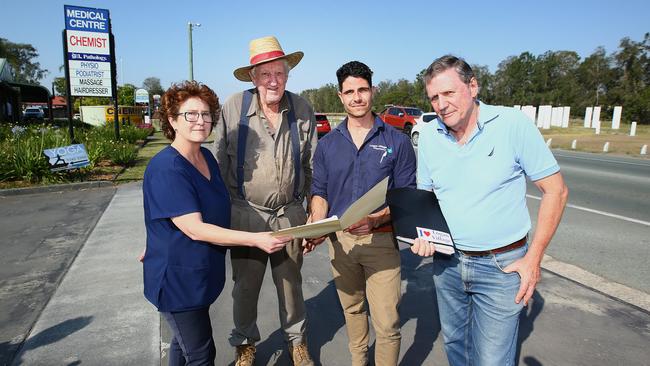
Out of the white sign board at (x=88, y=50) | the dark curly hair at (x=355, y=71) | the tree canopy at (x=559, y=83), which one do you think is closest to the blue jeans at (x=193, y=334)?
the dark curly hair at (x=355, y=71)

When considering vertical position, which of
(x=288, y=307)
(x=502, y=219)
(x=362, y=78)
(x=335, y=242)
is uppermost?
(x=362, y=78)

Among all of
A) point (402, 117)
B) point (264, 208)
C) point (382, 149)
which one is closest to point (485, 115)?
point (382, 149)

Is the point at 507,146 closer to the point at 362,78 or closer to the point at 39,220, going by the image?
the point at 362,78

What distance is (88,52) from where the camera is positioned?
13.6m

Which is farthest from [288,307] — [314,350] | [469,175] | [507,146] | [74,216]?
[74,216]

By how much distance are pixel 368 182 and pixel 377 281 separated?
609mm

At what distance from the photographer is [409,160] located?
2547 millimetres

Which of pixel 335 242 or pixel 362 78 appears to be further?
pixel 335 242

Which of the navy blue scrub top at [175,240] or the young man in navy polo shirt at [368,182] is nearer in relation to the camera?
the navy blue scrub top at [175,240]

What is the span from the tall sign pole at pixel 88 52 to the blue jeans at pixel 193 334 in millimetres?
13890

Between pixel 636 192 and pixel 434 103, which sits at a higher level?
pixel 434 103

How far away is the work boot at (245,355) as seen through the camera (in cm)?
Answer: 280

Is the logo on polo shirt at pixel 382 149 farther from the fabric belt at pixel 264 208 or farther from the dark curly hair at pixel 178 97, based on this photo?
the dark curly hair at pixel 178 97

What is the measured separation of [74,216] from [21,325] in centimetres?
404
